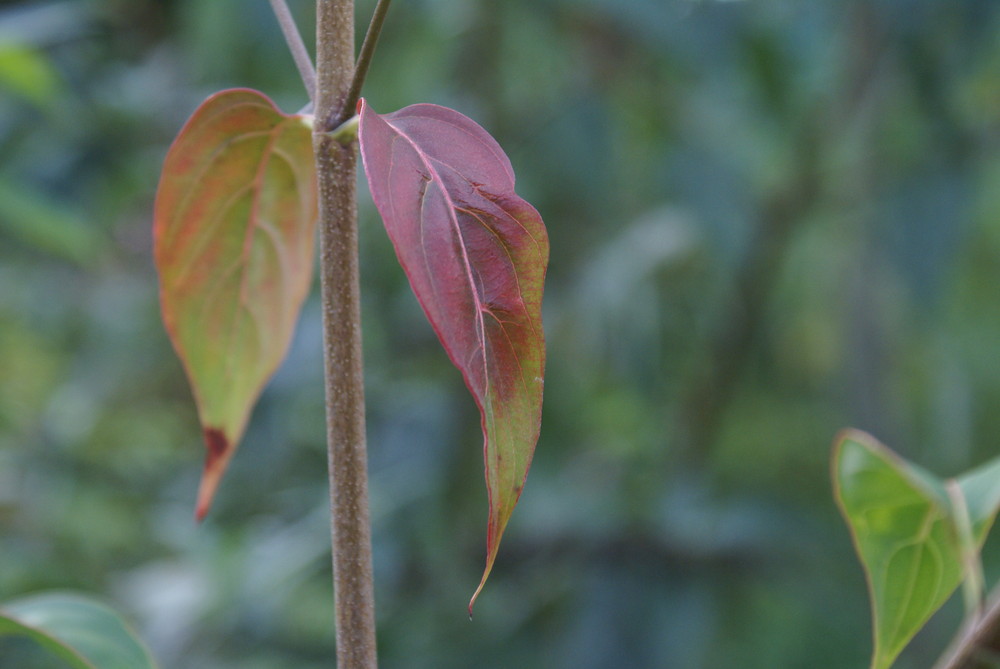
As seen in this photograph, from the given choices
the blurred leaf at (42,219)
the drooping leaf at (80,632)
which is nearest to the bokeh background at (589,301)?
the blurred leaf at (42,219)

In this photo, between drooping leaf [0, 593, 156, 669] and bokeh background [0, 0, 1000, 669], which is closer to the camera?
drooping leaf [0, 593, 156, 669]

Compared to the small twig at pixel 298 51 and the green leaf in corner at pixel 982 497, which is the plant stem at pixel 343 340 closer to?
the small twig at pixel 298 51

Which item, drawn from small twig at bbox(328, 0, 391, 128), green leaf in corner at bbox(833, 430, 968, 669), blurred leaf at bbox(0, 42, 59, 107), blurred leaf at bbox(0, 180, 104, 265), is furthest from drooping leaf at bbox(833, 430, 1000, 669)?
blurred leaf at bbox(0, 180, 104, 265)

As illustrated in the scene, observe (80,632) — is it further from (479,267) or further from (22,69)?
(22,69)

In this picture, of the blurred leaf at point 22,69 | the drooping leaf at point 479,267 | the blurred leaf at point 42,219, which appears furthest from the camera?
the blurred leaf at point 42,219

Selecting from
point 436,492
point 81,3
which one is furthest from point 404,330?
point 81,3

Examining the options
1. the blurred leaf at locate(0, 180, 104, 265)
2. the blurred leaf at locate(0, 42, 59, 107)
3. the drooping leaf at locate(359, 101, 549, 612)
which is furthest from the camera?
the blurred leaf at locate(0, 180, 104, 265)

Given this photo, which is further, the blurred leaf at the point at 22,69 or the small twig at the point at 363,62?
the blurred leaf at the point at 22,69

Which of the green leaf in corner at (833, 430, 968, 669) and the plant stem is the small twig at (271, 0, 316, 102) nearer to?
the plant stem

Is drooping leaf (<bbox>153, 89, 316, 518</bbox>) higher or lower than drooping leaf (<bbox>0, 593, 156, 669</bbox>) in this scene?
higher
